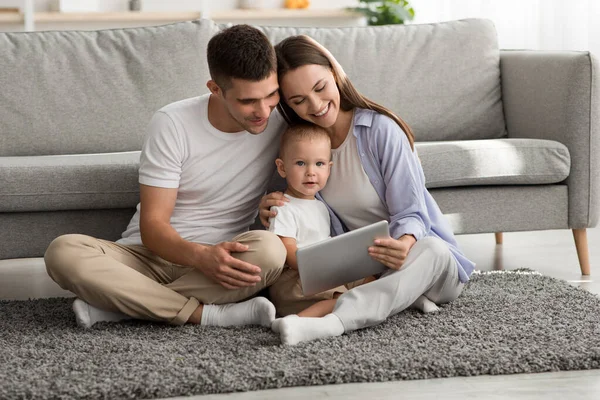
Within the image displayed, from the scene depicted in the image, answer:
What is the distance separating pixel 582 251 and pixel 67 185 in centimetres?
165

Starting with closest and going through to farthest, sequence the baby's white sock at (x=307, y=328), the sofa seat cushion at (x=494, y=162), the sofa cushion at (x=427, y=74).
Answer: the baby's white sock at (x=307, y=328) < the sofa seat cushion at (x=494, y=162) < the sofa cushion at (x=427, y=74)


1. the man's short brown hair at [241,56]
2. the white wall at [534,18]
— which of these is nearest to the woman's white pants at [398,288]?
the man's short brown hair at [241,56]

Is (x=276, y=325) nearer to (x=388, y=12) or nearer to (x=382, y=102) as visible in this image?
(x=382, y=102)

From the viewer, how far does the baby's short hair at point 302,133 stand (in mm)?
2039

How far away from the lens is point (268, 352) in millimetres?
1722

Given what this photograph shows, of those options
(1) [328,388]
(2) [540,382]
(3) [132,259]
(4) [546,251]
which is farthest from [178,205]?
(4) [546,251]

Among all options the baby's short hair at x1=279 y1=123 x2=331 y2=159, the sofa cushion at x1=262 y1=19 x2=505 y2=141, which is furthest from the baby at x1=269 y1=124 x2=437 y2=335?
the sofa cushion at x1=262 y1=19 x2=505 y2=141

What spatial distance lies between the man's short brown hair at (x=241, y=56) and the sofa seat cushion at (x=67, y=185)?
61 centimetres

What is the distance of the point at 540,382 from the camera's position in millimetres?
1607

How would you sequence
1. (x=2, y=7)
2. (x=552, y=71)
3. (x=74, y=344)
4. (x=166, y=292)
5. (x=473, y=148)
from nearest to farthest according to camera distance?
(x=74, y=344)
(x=166, y=292)
(x=473, y=148)
(x=552, y=71)
(x=2, y=7)

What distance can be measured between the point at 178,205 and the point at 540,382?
98cm

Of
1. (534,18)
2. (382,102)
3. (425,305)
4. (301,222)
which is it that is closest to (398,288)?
(425,305)

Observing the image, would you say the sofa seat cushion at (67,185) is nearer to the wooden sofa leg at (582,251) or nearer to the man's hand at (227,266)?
the man's hand at (227,266)

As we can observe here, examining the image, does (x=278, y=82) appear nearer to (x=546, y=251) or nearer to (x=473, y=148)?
(x=473, y=148)
